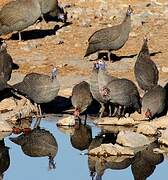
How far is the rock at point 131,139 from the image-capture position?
14508 millimetres

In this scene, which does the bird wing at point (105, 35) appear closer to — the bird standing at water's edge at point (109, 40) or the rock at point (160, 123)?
the bird standing at water's edge at point (109, 40)

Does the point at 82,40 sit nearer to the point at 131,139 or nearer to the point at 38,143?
the point at 38,143

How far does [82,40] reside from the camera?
2122cm

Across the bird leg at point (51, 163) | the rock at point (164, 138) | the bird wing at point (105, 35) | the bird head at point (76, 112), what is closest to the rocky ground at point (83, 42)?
the bird head at point (76, 112)

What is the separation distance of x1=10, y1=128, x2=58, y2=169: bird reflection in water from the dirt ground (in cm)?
250

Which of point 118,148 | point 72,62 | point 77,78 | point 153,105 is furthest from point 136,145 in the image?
point 72,62

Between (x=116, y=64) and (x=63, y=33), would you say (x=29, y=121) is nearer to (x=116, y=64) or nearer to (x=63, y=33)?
(x=116, y=64)

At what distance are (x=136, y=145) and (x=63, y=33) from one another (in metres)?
7.70

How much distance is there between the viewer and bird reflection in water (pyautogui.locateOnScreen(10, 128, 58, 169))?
14547mm

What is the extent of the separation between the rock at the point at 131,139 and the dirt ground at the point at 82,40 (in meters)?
3.26

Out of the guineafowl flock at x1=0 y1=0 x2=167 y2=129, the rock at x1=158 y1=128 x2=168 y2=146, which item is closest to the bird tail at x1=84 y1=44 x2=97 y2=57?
the guineafowl flock at x1=0 y1=0 x2=167 y2=129

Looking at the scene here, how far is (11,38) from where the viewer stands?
21.6 meters

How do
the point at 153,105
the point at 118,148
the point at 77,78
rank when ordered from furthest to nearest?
the point at 77,78
the point at 153,105
the point at 118,148

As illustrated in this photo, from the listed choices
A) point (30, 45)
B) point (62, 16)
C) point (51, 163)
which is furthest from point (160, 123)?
point (62, 16)
